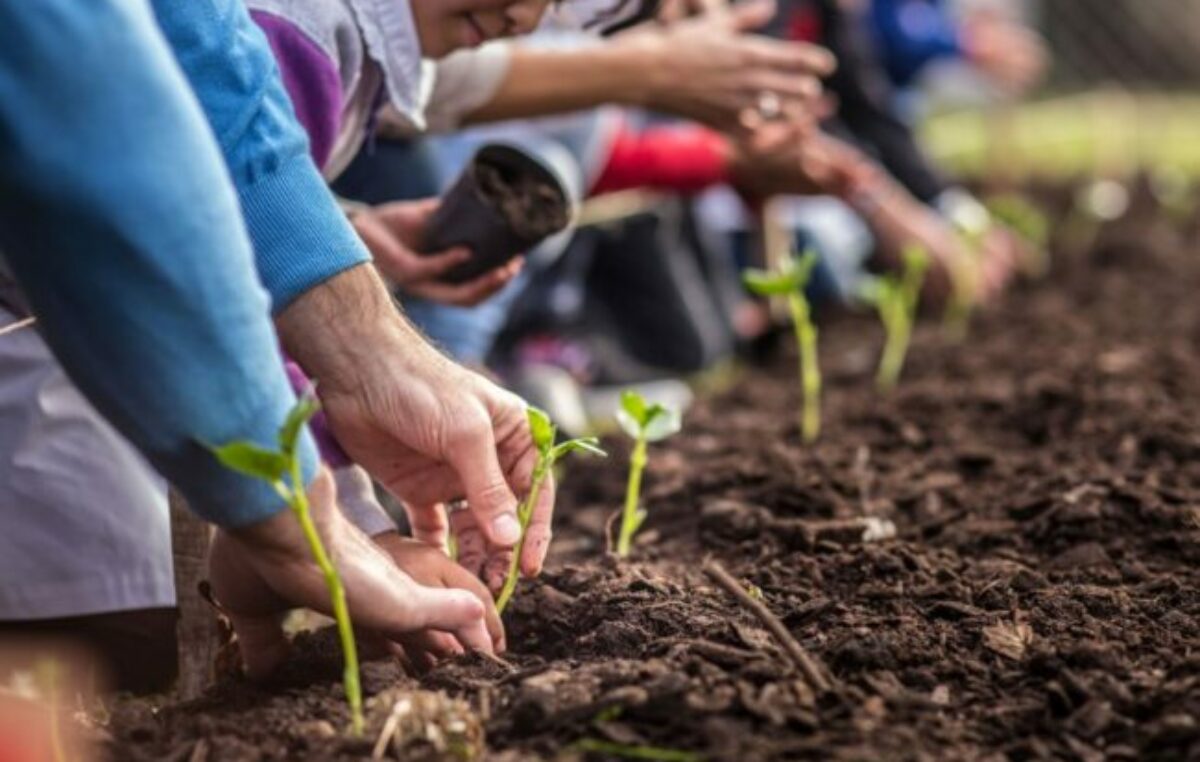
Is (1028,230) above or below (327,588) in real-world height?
below

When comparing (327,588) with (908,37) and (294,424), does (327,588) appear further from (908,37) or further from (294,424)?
(908,37)

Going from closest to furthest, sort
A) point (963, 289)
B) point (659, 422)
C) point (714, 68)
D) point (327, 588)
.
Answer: point (327, 588)
point (659, 422)
point (714, 68)
point (963, 289)

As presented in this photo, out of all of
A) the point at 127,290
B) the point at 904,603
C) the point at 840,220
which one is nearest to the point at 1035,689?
the point at 904,603

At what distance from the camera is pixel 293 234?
2062 millimetres

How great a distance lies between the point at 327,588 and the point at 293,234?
1.44 ft

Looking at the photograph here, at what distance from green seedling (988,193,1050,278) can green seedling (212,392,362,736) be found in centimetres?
419

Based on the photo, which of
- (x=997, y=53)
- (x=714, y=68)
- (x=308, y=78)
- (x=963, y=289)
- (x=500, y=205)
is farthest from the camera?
(x=997, y=53)

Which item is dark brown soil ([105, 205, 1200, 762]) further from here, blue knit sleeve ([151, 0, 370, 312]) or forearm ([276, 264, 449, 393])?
blue knit sleeve ([151, 0, 370, 312])

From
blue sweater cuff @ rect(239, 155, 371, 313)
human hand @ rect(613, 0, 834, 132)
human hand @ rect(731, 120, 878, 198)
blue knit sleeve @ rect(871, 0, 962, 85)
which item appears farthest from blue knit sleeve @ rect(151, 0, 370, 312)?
blue knit sleeve @ rect(871, 0, 962, 85)

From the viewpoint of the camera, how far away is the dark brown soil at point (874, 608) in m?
1.80

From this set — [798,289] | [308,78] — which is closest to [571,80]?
[798,289]

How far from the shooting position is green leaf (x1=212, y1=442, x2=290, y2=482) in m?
1.61

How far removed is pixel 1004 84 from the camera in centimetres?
778

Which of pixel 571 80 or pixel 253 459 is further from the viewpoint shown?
pixel 571 80
